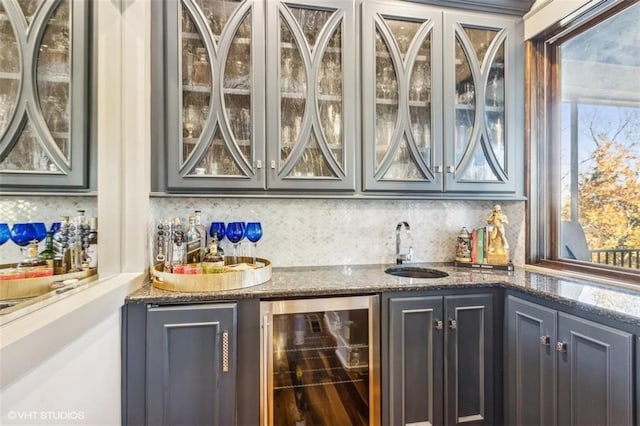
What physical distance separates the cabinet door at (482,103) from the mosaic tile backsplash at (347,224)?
0.37 metres

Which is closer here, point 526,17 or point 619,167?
point 619,167

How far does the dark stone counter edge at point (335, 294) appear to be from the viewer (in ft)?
4.48

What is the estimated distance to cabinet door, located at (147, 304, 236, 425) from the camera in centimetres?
142

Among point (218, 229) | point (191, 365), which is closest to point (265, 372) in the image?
point (191, 365)

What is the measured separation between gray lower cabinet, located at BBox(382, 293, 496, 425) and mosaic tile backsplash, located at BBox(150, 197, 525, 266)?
0.66m

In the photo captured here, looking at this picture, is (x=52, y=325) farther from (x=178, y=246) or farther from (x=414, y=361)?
(x=414, y=361)

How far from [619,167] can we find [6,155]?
297 centimetres

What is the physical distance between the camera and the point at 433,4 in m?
2.02

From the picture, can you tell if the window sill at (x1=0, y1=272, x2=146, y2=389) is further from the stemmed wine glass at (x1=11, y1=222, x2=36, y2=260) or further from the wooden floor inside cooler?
the wooden floor inside cooler

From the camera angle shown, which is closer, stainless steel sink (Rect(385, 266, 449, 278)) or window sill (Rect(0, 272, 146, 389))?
window sill (Rect(0, 272, 146, 389))

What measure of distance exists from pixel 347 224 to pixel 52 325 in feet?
5.43

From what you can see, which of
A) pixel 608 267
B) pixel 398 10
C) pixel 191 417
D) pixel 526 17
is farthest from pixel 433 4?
pixel 191 417

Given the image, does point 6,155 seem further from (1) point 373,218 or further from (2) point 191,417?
(1) point 373,218

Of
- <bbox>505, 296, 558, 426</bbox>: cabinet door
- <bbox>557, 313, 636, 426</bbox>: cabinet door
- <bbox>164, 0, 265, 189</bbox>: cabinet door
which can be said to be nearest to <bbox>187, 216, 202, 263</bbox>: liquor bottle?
<bbox>164, 0, 265, 189</bbox>: cabinet door
